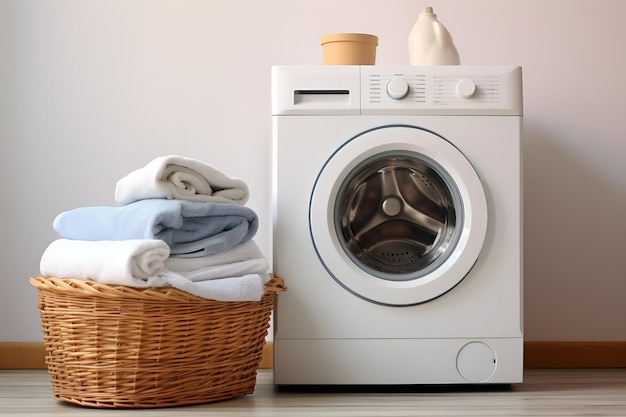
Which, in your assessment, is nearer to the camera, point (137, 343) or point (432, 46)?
point (137, 343)

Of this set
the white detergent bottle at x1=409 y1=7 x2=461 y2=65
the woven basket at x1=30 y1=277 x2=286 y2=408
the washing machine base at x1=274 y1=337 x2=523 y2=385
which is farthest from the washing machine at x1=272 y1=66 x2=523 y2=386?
the woven basket at x1=30 y1=277 x2=286 y2=408

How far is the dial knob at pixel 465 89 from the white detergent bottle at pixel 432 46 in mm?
137

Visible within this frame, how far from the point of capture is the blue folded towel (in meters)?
1.75

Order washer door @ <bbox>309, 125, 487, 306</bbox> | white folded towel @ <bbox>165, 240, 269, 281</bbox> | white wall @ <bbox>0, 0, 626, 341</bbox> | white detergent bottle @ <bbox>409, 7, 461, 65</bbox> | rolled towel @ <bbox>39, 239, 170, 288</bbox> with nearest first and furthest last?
rolled towel @ <bbox>39, 239, 170, 288</bbox> → white folded towel @ <bbox>165, 240, 269, 281</bbox> → washer door @ <bbox>309, 125, 487, 306</bbox> → white detergent bottle @ <bbox>409, 7, 461, 65</bbox> → white wall @ <bbox>0, 0, 626, 341</bbox>

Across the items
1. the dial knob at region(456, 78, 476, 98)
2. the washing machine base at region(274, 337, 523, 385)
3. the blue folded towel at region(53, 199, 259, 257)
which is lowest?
the washing machine base at region(274, 337, 523, 385)

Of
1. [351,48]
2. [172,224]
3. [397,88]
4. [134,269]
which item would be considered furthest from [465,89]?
[134,269]

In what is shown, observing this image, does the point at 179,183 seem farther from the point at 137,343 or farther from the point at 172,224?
the point at 137,343

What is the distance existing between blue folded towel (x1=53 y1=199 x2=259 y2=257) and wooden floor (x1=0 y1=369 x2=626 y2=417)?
13.5 inches

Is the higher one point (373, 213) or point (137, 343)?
point (373, 213)

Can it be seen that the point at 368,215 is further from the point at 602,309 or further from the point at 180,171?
the point at 602,309

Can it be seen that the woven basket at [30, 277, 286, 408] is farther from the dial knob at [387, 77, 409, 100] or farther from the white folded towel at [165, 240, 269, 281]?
the dial knob at [387, 77, 409, 100]

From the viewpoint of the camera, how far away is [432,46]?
217cm

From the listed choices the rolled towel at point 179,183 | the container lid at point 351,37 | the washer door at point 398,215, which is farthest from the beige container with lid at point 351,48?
the rolled towel at point 179,183

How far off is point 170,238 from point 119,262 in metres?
0.14
